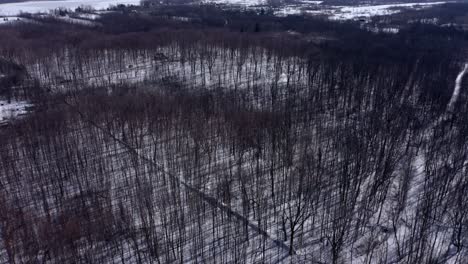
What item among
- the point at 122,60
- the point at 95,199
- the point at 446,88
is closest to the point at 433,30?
the point at 446,88

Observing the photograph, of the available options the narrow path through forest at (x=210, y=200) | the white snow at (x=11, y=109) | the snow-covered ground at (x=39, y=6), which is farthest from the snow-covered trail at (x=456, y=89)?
the snow-covered ground at (x=39, y=6)

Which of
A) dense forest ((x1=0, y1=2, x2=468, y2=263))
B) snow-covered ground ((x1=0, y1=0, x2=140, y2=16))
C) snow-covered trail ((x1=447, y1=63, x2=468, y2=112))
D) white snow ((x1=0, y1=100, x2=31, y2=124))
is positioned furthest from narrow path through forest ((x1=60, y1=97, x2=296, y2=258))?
snow-covered ground ((x1=0, y1=0, x2=140, y2=16))

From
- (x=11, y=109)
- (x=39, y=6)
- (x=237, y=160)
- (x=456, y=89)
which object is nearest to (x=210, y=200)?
(x=237, y=160)

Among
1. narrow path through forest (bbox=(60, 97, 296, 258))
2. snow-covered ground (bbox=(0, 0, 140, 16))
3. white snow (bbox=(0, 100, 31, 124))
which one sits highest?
snow-covered ground (bbox=(0, 0, 140, 16))

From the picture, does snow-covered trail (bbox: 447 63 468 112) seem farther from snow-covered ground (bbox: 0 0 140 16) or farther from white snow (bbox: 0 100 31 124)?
snow-covered ground (bbox: 0 0 140 16)

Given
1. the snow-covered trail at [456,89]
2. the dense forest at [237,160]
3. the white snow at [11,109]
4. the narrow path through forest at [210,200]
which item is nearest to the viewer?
the dense forest at [237,160]

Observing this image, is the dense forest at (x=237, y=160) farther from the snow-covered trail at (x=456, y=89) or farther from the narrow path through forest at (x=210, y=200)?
the snow-covered trail at (x=456, y=89)
